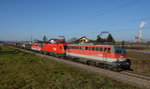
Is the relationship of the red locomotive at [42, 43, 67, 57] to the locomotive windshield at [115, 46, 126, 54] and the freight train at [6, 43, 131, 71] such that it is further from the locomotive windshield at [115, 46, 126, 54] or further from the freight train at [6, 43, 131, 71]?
the locomotive windshield at [115, 46, 126, 54]

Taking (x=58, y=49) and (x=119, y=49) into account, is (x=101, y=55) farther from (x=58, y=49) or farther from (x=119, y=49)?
(x=58, y=49)

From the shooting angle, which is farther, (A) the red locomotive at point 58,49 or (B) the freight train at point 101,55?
(A) the red locomotive at point 58,49

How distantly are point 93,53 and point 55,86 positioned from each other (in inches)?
406

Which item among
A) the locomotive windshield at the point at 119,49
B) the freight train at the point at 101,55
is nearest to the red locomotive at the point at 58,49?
the freight train at the point at 101,55

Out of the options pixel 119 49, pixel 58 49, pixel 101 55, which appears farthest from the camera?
pixel 58 49

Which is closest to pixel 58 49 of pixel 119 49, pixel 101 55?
pixel 101 55

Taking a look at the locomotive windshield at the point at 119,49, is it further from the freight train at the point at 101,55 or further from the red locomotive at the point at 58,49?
the red locomotive at the point at 58,49

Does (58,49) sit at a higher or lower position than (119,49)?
lower

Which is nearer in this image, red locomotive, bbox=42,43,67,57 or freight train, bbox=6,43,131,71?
freight train, bbox=6,43,131,71

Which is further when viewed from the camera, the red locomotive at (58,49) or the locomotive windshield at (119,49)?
the red locomotive at (58,49)

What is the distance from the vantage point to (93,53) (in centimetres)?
1933

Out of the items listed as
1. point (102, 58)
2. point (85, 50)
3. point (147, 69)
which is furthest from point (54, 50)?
point (147, 69)

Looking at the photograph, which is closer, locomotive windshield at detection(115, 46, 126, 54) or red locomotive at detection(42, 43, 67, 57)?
locomotive windshield at detection(115, 46, 126, 54)

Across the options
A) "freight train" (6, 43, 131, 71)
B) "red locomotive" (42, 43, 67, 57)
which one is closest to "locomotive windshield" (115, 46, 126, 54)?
"freight train" (6, 43, 131, 71)
